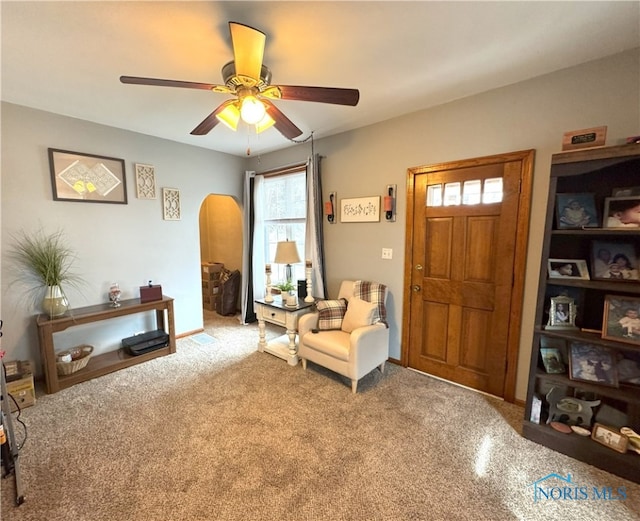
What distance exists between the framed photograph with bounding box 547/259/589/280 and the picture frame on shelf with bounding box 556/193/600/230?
24 cm

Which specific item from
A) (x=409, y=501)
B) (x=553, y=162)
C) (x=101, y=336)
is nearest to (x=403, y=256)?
(x=553, y=162)

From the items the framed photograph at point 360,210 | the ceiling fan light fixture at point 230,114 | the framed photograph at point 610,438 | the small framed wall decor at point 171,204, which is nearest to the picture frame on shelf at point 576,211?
the framed photograph at point 610,438

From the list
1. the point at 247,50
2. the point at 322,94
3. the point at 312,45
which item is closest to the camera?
the point at 247,50

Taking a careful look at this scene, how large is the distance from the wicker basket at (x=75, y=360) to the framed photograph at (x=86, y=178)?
5.05 feet

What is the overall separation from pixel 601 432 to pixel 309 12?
10.0 ft

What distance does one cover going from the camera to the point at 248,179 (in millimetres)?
4141

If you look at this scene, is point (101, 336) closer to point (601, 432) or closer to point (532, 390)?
point (532, 390)

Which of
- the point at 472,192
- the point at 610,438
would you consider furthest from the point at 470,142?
the point at 610,438

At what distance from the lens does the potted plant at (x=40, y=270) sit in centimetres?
257

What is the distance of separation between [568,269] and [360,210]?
6.17 ft

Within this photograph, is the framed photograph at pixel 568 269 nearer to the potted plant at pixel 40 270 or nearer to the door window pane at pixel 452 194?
the door window pane at pixel 452 194

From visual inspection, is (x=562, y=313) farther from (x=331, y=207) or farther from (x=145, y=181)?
(x=145, y=181)

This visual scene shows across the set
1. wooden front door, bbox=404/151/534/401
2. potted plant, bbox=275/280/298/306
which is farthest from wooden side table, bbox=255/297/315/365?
wooden front door, bbox=404/151/534/401

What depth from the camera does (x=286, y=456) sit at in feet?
5.89
